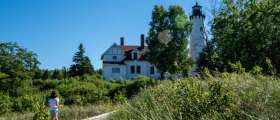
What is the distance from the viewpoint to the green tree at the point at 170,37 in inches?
2159

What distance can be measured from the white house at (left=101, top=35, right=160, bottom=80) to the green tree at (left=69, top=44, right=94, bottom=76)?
16.0 feet

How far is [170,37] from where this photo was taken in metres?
55.9

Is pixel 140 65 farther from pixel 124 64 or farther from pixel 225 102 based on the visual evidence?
pixel 225 102

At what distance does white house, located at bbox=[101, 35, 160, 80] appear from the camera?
72000mm

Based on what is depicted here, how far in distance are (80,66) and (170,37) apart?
24.5 m

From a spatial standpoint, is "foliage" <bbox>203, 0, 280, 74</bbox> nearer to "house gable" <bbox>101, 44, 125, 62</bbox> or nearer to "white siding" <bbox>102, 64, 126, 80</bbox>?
"white siding" <bbox>102, 64, 126, 80</bbox>

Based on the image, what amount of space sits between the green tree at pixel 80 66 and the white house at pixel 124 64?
16.0 ft

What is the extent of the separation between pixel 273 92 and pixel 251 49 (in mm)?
11874

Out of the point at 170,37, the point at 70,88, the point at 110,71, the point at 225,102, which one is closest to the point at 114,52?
the point at 110,71

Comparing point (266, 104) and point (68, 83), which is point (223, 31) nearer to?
point (266, 104)

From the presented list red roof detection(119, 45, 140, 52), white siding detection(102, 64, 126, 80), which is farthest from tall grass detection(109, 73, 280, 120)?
red roof detection(119, 45, 140, 52)

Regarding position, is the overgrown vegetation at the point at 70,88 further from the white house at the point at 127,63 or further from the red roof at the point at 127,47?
the red roof at the point at 127,47

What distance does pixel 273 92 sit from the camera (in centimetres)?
720

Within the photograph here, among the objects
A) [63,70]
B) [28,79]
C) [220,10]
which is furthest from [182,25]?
[220,10]
